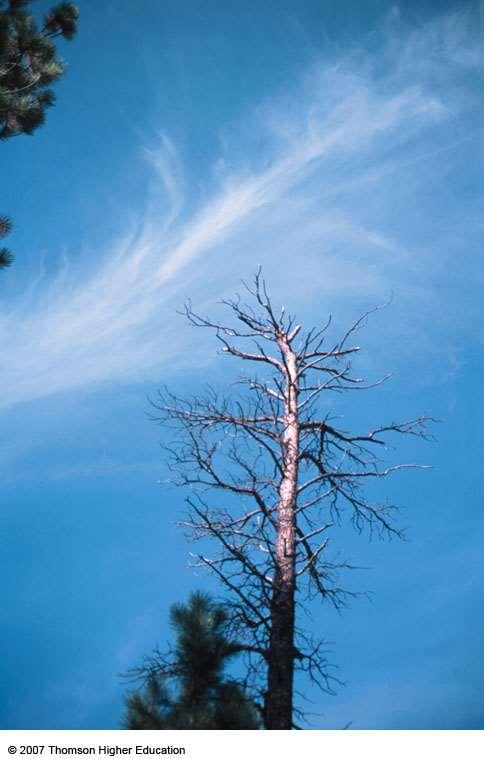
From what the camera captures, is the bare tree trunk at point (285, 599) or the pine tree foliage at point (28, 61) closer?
the bare tree trunk at point (285, 599)

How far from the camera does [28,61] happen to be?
27.4ft

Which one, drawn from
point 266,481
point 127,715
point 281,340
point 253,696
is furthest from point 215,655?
point 281,340

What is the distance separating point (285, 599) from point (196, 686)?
3.16 ft

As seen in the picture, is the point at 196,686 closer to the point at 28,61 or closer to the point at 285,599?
the point at 285,599

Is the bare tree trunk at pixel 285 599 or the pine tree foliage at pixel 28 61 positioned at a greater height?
the pine tree foliage at pixel 28 61

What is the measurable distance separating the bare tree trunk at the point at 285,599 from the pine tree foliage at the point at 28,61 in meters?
5.76

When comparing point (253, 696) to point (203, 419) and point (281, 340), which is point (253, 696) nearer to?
point (203, 419)

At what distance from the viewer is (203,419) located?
626 cm

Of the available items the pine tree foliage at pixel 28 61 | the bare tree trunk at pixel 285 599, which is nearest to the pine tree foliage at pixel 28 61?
the pine tree foliage at pixel 28 61

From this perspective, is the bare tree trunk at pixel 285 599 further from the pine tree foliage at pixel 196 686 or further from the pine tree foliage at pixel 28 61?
the pine tree foliage at pixel 28 61

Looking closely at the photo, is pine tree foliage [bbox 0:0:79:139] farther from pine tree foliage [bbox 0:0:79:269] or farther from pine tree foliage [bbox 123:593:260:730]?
pine tree foliage [bbox 123:593:260:730]

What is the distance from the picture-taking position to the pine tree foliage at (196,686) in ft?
11.5

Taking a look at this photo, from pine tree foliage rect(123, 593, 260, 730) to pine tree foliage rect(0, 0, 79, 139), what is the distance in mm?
6846

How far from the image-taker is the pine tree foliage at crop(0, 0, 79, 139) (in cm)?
760
